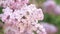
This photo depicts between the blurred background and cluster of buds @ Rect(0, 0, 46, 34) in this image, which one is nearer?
cluster of buds @ Rect(0, 0, 46, 34)

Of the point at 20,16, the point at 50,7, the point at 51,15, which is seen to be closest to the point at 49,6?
the point at 50,7

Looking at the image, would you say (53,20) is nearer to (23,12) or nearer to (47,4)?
(47,4)

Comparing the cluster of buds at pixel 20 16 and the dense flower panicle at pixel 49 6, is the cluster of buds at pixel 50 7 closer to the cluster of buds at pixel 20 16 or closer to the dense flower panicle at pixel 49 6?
the dense flower panicle at pixel 49 6

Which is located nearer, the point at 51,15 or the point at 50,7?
the point at 50,7

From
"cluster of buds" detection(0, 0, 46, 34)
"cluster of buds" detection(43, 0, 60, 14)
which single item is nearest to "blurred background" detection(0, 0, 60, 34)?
"cluster of buds" detection(43, 0, 60, 14)

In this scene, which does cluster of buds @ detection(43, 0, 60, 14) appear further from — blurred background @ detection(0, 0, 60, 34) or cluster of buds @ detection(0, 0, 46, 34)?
cluster of buds @ detection(0, 0, 46, 34)

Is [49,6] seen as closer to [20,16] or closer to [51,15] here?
[51,15]

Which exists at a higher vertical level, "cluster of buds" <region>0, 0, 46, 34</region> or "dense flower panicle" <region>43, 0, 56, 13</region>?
"cluster of buds" <region>0, 0, 46, 34</region>

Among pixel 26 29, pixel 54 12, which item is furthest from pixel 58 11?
pixel 26 29
